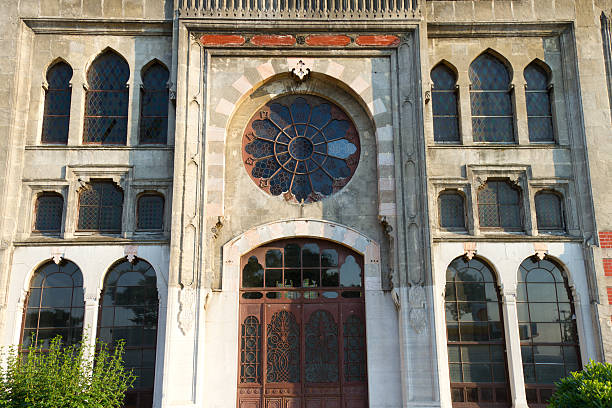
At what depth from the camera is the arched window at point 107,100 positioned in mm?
16734

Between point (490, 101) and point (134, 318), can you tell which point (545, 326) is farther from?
point (134, 318)

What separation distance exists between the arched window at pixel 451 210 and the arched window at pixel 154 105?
7.69 metres

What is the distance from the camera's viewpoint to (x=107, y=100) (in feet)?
55.7

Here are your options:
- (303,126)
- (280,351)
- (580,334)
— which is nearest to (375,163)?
(303,126)

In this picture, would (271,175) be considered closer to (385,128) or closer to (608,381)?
(385,128)

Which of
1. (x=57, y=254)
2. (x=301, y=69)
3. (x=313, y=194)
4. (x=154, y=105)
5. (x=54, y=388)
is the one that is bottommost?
(x=54, y=388)

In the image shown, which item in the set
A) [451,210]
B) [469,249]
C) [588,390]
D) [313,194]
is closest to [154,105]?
[313,194]

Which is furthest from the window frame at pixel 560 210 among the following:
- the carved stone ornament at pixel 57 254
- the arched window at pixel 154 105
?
the carved stone ornament at pixel 57 254

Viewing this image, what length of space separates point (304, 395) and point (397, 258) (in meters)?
4.08

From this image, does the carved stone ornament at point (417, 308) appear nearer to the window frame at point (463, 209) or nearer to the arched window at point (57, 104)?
the window frame at point (463, 209)

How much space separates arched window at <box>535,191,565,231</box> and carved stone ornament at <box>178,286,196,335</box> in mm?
9211

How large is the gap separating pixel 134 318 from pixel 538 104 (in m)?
12.4

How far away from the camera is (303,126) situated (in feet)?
55.9

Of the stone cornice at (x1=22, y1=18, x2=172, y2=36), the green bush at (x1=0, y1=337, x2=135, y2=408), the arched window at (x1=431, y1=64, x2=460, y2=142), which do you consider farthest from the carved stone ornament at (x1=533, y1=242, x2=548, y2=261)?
the stone cornice at (x1=22, y1=18, x2=172, y2=36)
